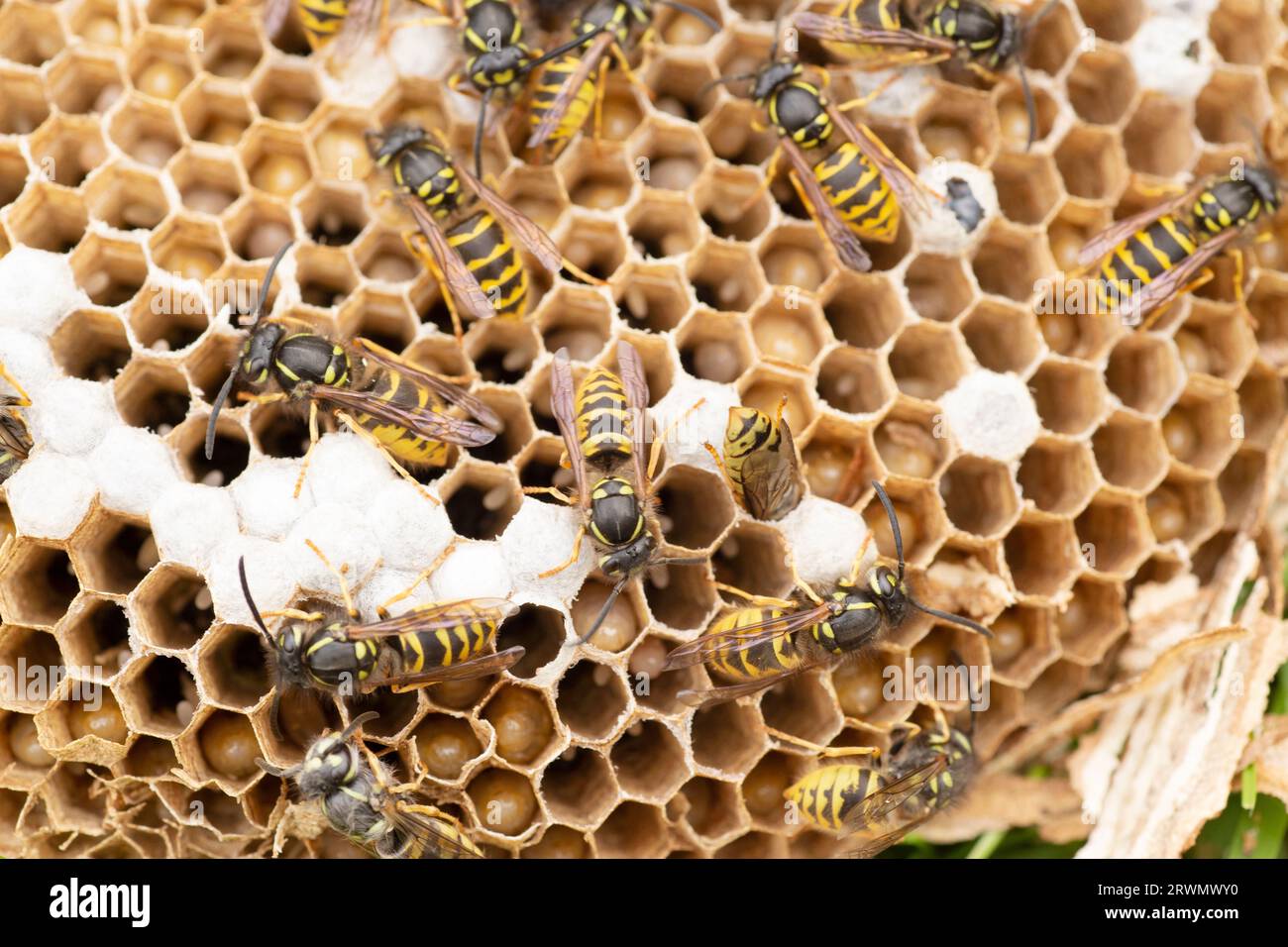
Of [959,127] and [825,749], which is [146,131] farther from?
[825,749]

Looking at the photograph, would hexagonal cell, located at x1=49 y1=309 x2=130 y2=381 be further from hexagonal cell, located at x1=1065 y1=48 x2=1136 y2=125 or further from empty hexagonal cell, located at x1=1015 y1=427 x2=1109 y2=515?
hexagonal cell, located at x1=1065 y1=48 x2=1136 y2=125

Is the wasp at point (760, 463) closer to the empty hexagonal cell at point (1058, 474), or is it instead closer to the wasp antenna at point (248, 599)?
the empty hexagonal cell at point (1058, 474)

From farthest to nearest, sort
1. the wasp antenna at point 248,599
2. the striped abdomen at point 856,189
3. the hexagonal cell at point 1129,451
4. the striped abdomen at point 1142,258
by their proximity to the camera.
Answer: the hexagonal cell at point 1129,451, the striped abdomen at point 1142,258, the striped abdomen at point 856,189, the wasp antenna at point 248,599

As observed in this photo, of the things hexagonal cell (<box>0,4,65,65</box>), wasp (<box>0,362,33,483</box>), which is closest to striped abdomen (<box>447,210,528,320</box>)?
wasp (<box>0,362,33,483</box>)

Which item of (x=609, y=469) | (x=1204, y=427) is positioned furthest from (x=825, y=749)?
(x=1204, y=427)

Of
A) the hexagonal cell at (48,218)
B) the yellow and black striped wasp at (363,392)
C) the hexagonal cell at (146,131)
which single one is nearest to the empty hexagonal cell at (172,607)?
the yellow and black striped wasp at (363,392)
